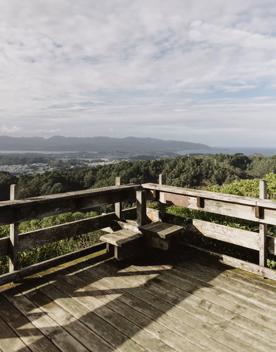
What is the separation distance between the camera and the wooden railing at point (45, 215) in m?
3.97

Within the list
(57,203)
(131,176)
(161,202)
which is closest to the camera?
(57,203)

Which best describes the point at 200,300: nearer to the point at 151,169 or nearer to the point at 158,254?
the point at 158,254

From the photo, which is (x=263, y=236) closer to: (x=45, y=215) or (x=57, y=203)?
(x=57, y=203)

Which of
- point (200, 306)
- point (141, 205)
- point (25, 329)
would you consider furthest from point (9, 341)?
point (141, 205)

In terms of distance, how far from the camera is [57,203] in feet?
14.3

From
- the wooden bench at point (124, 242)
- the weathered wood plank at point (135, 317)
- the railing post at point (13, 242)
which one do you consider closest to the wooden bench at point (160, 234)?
the wooden bench at point (124, 242)

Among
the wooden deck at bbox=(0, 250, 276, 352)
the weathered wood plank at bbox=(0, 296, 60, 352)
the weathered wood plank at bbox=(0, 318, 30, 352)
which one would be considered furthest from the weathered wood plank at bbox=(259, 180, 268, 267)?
the weathered wood plank at bbox=(0, 318, 30, 352)

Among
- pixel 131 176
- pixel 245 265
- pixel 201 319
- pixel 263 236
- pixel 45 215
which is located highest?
pixel 45 215

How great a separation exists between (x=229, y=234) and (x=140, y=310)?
6.38 feet

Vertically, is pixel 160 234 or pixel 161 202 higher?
pixel 161 202

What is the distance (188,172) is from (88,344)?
40064mm

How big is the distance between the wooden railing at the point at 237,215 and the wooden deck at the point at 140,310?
39cm

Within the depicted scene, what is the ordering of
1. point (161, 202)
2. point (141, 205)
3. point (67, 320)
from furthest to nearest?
point (161, 202)
point (141, 205)
point (67, 320)

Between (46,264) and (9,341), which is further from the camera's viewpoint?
(46,264)
